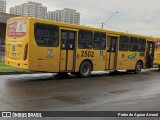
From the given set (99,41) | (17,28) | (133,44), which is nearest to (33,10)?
(133,44)

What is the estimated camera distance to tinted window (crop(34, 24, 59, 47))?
1365 cm

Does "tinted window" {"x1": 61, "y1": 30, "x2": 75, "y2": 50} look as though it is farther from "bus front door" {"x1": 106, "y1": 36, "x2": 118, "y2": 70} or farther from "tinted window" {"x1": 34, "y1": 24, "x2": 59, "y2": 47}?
"bus front door" {"x1": 106, "y1": 36, "x2": 118, "y2": 70}

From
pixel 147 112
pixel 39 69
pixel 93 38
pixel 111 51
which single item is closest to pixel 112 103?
pixel 147 112

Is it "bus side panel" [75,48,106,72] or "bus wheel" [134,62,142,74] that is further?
"bus wheel" [134,62,142,74]

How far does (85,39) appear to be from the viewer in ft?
53.1

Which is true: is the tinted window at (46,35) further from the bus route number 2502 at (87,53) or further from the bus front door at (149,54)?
the bus front door at (149,54)

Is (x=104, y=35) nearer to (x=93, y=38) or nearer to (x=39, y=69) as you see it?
(x=93, y=38)

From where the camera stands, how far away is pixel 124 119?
736cm

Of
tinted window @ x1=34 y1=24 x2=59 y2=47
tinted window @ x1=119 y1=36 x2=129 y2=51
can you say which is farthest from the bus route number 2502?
tinted window @ x1=119 y1=36 x2=129 y2=51

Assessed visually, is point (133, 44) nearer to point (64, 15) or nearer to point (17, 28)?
point (17, 28)

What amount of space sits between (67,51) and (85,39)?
1.53 m

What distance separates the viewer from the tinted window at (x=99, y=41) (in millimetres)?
16875

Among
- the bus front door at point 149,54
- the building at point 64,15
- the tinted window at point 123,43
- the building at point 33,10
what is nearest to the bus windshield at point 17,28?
the tinted window at point 123,43

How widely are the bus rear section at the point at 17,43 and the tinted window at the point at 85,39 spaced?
3.44 m
